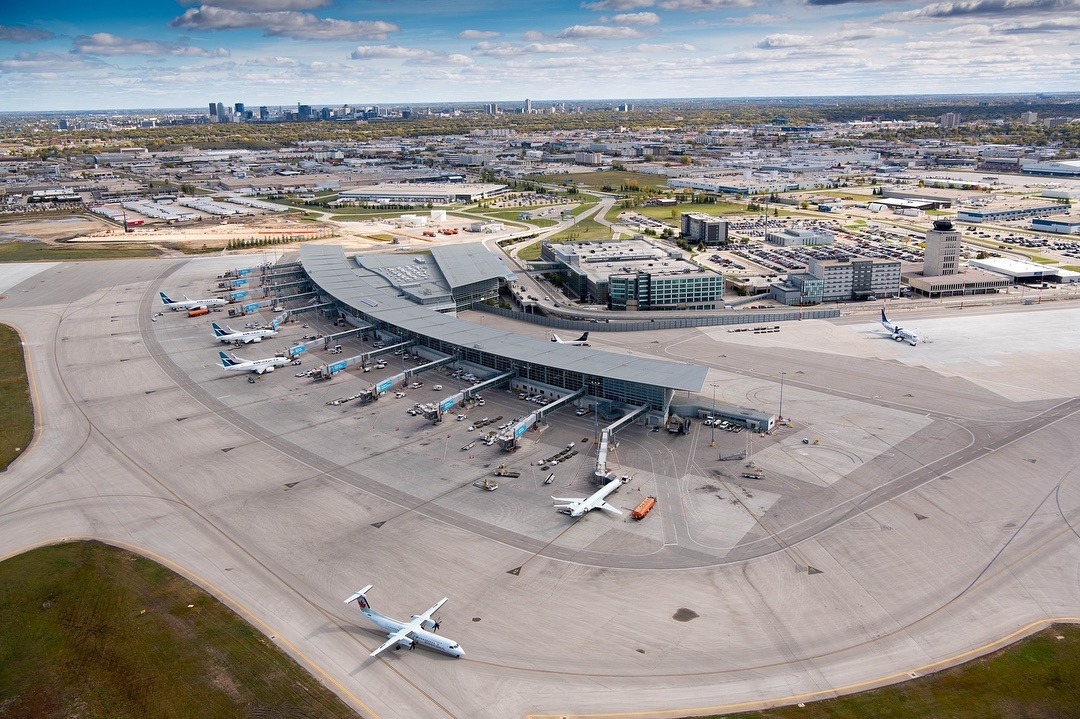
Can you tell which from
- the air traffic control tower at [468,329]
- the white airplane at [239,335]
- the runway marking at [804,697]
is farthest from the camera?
the white airplane at [239,335]

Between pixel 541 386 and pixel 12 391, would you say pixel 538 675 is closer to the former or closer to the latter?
pixel 541 386

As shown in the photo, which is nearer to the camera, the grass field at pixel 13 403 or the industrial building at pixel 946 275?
the grass field at pixel 13 403

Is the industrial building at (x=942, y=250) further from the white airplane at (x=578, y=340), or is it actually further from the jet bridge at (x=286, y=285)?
the jet bridge at (x=286, y=285)

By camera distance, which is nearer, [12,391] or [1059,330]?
[12,391]

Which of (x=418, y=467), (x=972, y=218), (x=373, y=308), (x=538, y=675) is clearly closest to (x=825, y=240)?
(x=972, y=218)

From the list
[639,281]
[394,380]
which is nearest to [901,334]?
[639,281]

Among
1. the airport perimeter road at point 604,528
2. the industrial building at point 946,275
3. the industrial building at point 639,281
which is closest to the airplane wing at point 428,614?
the airport perimeter road at point 604,528
